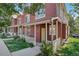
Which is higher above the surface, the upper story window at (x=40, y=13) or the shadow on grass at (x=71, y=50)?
the upper story window at (x=40, y=13)

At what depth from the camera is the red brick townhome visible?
5086 millimetres

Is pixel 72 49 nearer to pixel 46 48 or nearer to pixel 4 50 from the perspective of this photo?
pixel 46 48

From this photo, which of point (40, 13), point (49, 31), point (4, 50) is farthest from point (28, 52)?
point (40, 13)

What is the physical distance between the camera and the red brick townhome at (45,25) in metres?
5.09

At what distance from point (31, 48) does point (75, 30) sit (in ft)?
2.84

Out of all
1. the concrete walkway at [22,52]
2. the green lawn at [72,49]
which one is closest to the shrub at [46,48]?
the concrete walkway at [22,52]

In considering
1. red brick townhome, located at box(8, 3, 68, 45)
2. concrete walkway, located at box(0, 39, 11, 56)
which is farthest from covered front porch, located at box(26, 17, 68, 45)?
concrete walkway, located at box(0, 39, 11, 56)

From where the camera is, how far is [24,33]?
521 centimetres

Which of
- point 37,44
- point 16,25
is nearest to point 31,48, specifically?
point 37,44

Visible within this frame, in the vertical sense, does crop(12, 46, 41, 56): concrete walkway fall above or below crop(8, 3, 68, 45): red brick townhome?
below

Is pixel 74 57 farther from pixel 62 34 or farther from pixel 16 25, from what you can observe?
pixel 16 25

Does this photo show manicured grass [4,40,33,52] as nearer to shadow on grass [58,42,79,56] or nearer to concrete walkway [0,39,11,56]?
concrete walkway [0,39,11,56]

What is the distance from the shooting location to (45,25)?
5.07m

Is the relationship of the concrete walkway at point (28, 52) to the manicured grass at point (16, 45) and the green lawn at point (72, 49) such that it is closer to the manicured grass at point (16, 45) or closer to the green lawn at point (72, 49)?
the manicured grass at point (16, 45)
